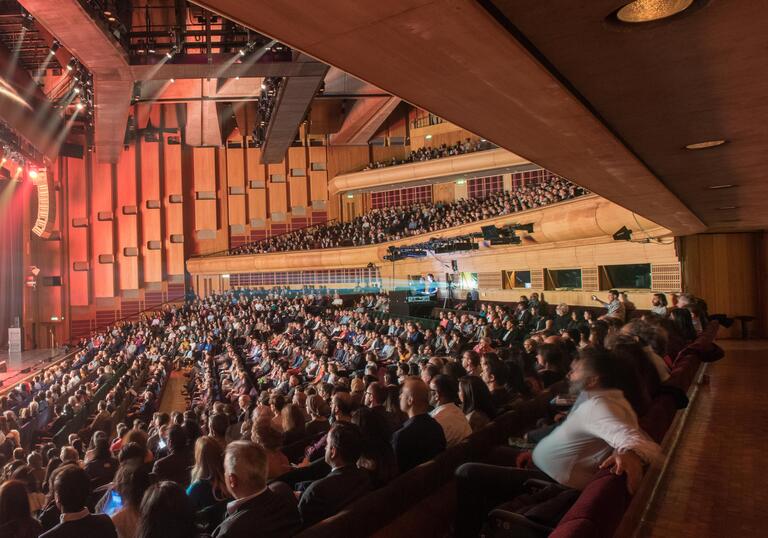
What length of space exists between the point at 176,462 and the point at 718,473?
3.71 meters

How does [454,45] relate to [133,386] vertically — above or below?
above

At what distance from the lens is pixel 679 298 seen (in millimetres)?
7688

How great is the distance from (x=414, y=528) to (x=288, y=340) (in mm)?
12499

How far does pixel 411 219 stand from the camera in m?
23.1

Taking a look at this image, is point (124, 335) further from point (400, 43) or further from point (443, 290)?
point (400, 43)

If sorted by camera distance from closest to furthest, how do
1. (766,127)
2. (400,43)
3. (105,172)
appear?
(400,43), (766,127), (105,172)

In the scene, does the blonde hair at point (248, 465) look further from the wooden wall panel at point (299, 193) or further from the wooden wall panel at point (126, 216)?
the wooden wall panel at point (126, 216)

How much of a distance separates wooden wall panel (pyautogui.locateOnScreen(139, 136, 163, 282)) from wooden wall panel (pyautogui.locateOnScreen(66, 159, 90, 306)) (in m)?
2.74

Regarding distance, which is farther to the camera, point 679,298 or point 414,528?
point 679,298

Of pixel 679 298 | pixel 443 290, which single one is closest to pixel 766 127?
pixel 679 298

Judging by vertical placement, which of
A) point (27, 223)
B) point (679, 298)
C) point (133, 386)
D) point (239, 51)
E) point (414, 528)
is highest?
point (239, 51)

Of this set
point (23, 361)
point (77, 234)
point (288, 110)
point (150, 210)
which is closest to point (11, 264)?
point (77, 234)

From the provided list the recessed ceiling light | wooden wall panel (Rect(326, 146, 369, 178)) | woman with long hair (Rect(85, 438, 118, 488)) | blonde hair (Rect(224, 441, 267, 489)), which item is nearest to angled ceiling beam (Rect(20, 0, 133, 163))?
woman with long hair (Rect(85, 438, 118, 488))

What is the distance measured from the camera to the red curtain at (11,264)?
27125 mm
